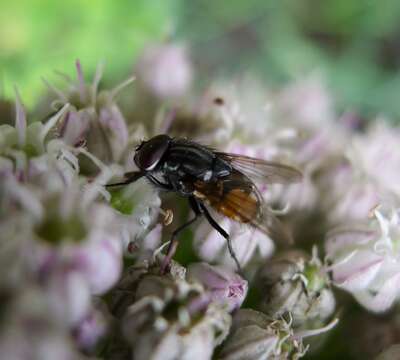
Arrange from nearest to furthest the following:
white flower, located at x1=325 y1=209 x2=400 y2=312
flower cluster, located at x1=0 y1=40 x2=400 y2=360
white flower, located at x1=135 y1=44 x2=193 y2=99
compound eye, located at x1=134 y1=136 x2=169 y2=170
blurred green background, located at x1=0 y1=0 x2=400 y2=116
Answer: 1. flower cluster, located at x1=0 y1=40 x2=400 y2=360
2. compound eye, located at x1=134 y1=136 x2=169 y2=170
3. white flower, located at x1=325 y1=209 x2=400 y2=312
4. white flower, located at x1=135 y1=44 x2=193 y2=99
5. blurred green background, located at x1=0 y1=0 x2=400 y2=116

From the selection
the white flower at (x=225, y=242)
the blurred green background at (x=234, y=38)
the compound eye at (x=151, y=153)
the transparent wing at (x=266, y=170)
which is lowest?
the blurred green background at (x=234, y=38)

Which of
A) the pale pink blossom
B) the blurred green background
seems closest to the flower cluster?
the pale pink blossom

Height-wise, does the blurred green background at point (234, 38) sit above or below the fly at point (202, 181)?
below

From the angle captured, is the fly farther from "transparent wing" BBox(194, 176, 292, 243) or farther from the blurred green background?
the blurred green background

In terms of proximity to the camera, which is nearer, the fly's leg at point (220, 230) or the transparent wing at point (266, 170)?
the fly's leg at point (220, 230)

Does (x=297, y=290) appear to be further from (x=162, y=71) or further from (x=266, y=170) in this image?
(x=162, y=71)

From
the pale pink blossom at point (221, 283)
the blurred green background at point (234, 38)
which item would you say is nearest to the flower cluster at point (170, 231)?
the pale pink blossom at point (221, 283)

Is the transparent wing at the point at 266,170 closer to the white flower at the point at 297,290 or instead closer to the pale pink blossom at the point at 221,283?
the white flower at the point at 297,290
